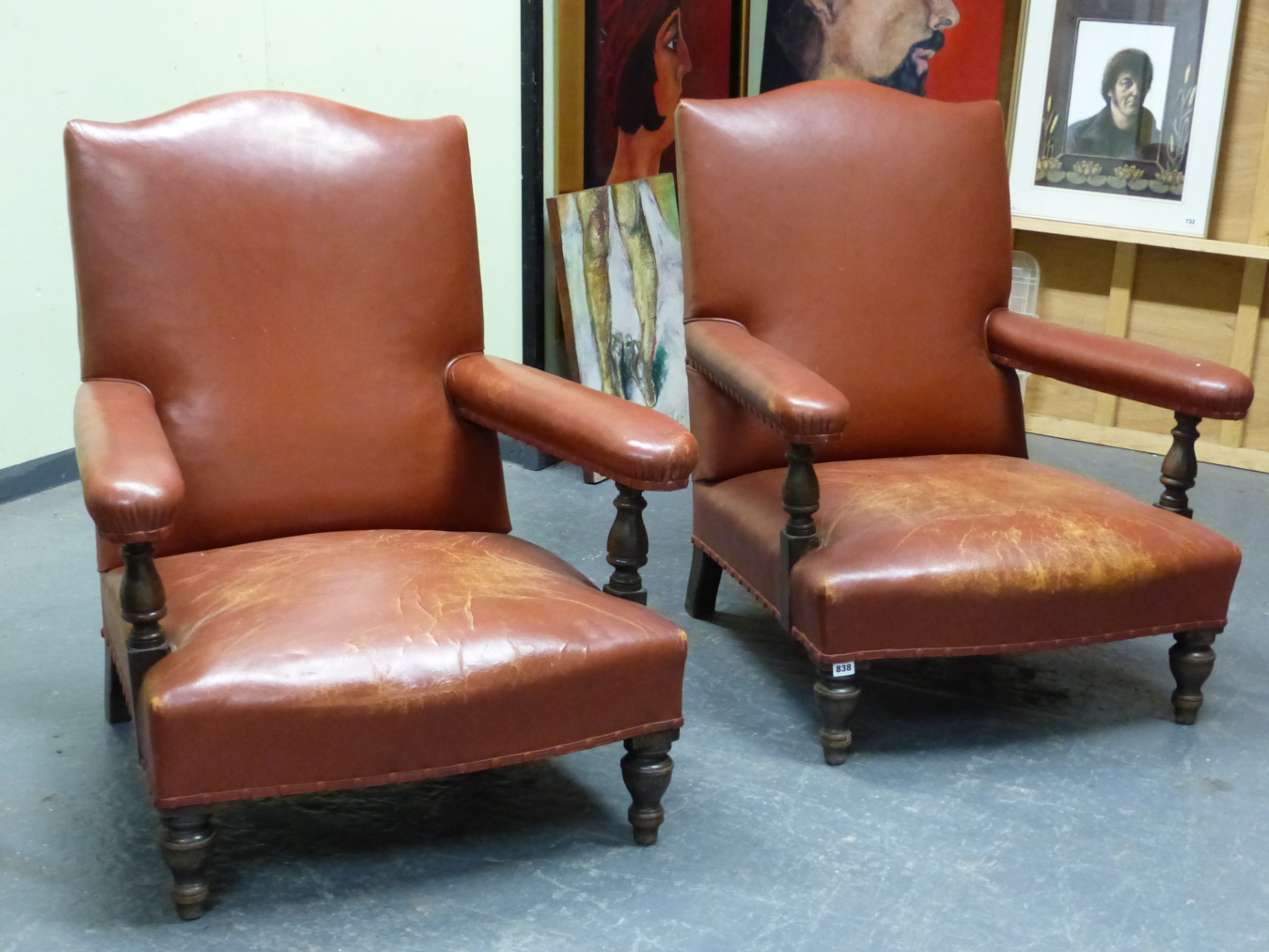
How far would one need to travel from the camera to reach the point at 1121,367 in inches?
94.9

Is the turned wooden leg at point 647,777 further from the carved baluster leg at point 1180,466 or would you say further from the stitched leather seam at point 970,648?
the carved baluster leg at point 1180,466

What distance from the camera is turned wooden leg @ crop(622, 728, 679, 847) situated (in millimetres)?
1928

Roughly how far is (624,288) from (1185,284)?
63.1 inches

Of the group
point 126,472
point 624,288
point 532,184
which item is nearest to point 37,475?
point 532,184

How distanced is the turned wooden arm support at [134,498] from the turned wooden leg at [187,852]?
18 centimetres

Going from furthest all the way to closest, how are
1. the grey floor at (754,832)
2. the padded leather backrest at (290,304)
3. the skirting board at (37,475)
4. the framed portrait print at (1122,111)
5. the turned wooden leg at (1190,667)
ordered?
the framed portrait print at (1122,111), the skirting board at (37,475), the turned wooden leg at (1190,667), the padded leather backrest at (290,304), the grey floor at (754,832)

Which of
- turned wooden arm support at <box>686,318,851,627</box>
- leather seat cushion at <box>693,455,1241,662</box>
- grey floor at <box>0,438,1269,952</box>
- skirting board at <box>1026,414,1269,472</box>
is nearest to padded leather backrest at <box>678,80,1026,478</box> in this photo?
turned wooden arm support at <box>686,318,851,627</box>

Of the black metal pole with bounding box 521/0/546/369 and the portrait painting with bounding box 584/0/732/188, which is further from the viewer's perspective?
the portrait painting with bounding box 584/0/732/188

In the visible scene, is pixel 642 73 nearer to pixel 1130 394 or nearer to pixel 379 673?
pixel 1130 394

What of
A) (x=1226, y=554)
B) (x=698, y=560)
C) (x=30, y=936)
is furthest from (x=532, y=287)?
(x=30, y=936)

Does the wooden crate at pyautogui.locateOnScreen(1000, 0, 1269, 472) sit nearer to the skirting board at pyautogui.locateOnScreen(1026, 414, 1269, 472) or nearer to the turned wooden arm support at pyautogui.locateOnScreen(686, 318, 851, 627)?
the skirting board at pyautogui.locateOnScreen(1026, 414, 1269, 472)

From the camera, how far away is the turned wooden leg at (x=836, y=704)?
2.17 m

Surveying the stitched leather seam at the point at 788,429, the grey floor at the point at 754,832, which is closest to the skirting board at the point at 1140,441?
the grey floor at the point at 754,832

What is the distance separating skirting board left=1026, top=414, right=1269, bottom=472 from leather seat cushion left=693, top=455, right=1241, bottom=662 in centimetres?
162
